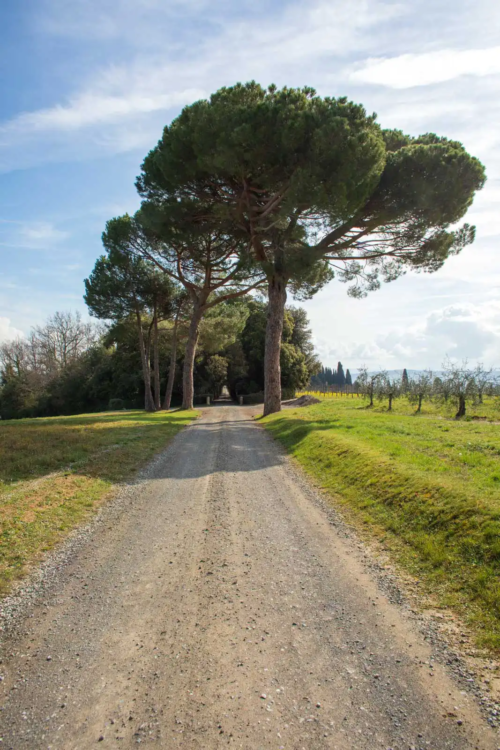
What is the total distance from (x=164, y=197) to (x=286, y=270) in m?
7.20

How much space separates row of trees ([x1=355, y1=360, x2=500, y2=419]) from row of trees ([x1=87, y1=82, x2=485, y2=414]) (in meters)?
5.22

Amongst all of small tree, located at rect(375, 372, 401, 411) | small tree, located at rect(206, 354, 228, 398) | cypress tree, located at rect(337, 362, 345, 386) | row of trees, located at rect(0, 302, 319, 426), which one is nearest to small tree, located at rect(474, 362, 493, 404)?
small tree, located at rect(375, 372, 401, 411)

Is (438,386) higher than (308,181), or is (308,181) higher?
(308,181)

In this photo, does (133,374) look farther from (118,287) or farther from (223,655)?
(223,655)

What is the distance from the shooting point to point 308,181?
1342cm

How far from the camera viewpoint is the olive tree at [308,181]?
13.3 meters

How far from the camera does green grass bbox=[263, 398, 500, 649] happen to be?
3.81 meters

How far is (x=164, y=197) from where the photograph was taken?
63.8 feet

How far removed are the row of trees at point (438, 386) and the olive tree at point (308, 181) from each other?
5.27 m

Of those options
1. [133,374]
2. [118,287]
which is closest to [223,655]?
[118,287]

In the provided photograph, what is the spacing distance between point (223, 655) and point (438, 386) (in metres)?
18.1

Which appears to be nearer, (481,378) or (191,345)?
(481,378)

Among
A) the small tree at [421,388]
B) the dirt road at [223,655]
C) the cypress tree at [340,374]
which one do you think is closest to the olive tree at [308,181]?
the small tree at [421,388]

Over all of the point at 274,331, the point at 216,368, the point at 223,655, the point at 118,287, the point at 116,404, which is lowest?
the point at 223,655
